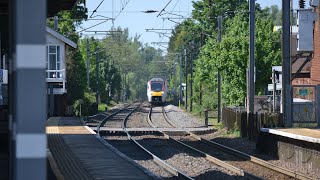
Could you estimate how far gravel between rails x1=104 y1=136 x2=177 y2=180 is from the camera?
746 inches

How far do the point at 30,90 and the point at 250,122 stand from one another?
25.2 meters

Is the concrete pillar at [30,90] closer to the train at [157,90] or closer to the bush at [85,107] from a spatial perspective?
the bush at [85,107]

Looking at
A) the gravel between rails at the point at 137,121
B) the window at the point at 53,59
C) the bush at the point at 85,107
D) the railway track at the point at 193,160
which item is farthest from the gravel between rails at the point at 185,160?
the bush at the point at 85,107

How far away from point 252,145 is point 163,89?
60147mm

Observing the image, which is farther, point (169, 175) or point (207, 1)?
point (207, 1)

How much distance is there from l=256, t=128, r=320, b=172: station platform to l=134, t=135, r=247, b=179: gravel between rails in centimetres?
231

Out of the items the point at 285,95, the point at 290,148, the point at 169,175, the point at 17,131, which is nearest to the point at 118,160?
the point at 169,175

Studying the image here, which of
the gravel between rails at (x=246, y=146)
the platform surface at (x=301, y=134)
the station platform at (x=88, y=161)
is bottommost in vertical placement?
the gravel between rails at (x=246, y=146)

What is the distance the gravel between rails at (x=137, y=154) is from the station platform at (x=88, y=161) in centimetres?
94

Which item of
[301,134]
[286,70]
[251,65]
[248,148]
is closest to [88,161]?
[301,134]

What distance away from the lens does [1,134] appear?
18.5 metres

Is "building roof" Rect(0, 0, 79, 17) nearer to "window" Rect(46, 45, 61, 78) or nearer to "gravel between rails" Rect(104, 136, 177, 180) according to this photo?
"gravel between rails" Rect(104, 136, 177, 180)

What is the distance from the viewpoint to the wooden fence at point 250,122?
27203 millimetres

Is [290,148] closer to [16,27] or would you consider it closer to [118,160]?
[118,160]
